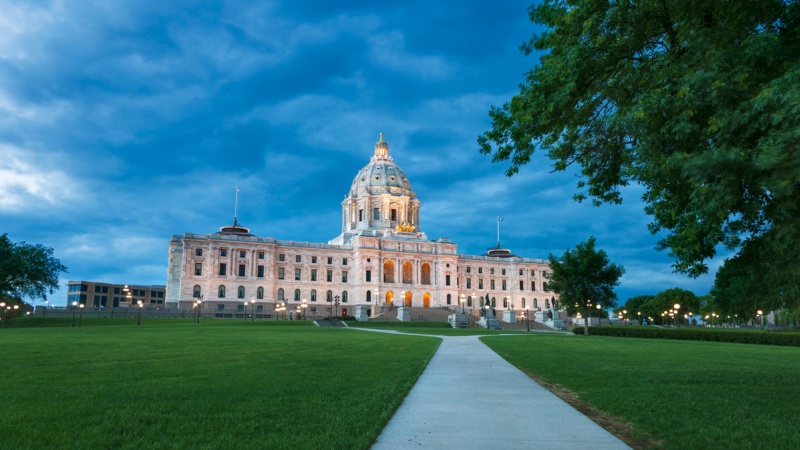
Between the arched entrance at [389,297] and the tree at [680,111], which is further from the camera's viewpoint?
the arched entrance at [389,297]

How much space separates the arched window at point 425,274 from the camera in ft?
378

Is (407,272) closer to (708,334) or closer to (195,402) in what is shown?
(708,334)

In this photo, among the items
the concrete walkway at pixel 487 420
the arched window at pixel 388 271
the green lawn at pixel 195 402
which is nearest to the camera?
the green lawn at pixel 195 402

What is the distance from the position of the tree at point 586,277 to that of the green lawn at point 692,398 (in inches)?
1447

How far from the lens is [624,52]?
11.1 meters

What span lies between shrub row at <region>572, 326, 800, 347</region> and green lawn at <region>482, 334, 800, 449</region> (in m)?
27.0

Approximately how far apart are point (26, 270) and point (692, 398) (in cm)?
7706

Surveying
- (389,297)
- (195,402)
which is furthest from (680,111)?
(389,297)

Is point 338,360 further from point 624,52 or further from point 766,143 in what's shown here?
point 766,143

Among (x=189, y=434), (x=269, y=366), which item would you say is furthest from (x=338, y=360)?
(x=189, y=434)

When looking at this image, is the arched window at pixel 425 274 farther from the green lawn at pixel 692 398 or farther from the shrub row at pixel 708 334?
the green lawn at pixel 692 398

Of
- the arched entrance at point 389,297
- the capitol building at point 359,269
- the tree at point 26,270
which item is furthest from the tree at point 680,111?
the arched entrance at point 389,297

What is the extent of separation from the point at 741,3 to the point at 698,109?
201cm

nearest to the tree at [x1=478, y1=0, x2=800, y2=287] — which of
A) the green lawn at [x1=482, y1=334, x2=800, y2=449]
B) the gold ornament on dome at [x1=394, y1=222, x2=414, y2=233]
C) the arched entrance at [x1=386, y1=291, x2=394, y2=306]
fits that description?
the green lawn at [x1=482, y1=334, x2=800, y2=449]
